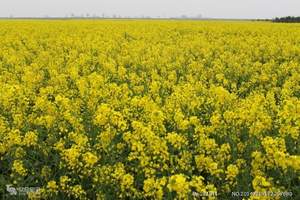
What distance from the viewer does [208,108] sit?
612 centimetres

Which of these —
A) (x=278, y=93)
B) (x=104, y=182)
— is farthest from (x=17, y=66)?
(x=104, y=182)

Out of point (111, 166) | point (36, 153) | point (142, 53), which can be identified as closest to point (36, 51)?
point (142, 53)

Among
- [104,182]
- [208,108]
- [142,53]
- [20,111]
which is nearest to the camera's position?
[104,182]

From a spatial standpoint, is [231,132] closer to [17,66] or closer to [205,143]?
[205,143]

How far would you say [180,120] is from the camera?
4957mm

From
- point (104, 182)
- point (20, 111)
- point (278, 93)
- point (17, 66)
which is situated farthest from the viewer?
point (17, 66)

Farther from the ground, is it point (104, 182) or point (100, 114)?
point (100, 114)

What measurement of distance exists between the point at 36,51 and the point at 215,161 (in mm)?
9349

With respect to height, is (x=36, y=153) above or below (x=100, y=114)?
→ below

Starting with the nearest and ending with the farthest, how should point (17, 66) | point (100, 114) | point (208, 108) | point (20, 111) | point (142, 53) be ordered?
1. point (100, 114)
2. point (20, 111)
3. point (208, 108)
4. point (17, 66)
5. point (142, 53)

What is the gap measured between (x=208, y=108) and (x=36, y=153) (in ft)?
7.92

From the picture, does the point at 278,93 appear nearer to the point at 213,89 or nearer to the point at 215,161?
the point at 213,89

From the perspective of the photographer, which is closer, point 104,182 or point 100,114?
point 104,182

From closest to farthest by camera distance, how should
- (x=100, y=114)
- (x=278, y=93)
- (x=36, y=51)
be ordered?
(x=100, y=114) < (x=278, y=93) < (x=36, y=51)
